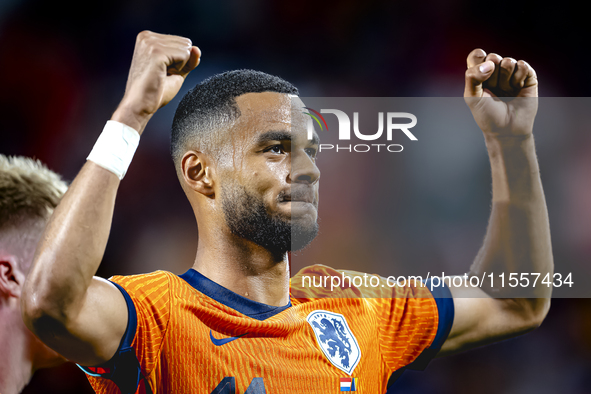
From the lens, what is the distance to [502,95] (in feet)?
5.42

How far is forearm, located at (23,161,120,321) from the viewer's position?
100 centimetres

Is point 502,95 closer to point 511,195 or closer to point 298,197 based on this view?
point 511,195

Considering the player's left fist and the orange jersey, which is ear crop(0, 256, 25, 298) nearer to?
the orange jersey

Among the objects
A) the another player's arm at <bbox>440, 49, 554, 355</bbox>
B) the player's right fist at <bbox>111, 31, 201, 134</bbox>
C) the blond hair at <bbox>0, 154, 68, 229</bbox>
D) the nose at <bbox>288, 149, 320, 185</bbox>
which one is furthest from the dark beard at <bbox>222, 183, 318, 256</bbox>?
the another player's arm at <bbox>440, 49, 554, 355</bbox>

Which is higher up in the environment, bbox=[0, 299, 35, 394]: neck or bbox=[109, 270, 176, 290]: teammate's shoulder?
bbox=[109, 270, 176, 290]: teammate's shoulder

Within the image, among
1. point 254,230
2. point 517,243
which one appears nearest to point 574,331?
point 517,243

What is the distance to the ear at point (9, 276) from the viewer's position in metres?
1.45

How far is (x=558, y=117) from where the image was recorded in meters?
1.79

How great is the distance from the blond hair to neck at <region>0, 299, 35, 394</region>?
283mm

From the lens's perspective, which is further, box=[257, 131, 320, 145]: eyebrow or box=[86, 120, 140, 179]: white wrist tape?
box=[257, 131, 320, 145]: eyebrow

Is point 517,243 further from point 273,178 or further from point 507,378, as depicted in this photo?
point 507,378

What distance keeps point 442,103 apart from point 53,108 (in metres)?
2.18

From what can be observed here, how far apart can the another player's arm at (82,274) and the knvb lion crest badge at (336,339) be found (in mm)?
641

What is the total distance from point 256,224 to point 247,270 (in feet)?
0.51
